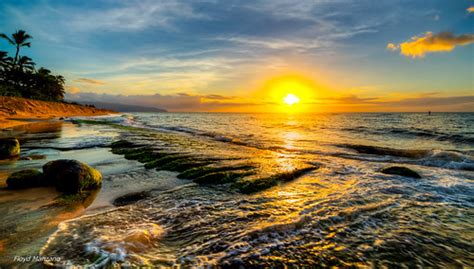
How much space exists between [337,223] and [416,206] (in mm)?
3001

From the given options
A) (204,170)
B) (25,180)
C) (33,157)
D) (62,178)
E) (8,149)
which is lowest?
(204,170)

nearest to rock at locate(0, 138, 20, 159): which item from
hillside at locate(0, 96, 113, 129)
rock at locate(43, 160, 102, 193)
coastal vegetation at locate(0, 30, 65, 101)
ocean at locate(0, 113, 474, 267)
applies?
ocean at locate(0, 113, 474, 267)

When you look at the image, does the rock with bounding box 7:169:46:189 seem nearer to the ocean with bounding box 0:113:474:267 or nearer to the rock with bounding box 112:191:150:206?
the ocean with bounding box 0:113:474:267

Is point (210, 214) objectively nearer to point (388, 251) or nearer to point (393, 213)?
point (388, 251)

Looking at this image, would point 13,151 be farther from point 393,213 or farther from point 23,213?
point 393,213

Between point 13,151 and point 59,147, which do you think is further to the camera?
point 59,147

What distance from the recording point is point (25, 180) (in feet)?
23.5

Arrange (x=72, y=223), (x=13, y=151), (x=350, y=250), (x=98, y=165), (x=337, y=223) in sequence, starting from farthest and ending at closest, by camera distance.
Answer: (x=13, y=151), (x=98, y=165), (x=337, y=223), (x=72, y=223), (x=350, y=250)

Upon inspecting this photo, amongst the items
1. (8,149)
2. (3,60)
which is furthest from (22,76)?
(8,149)

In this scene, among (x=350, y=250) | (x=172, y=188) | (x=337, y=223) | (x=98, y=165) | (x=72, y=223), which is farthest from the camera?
(x=98, y=165)

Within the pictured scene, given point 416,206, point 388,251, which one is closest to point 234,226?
point 388,251

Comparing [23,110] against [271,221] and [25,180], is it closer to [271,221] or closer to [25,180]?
[25,180]

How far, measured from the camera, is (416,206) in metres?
6.50

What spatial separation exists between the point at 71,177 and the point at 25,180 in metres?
1.63
